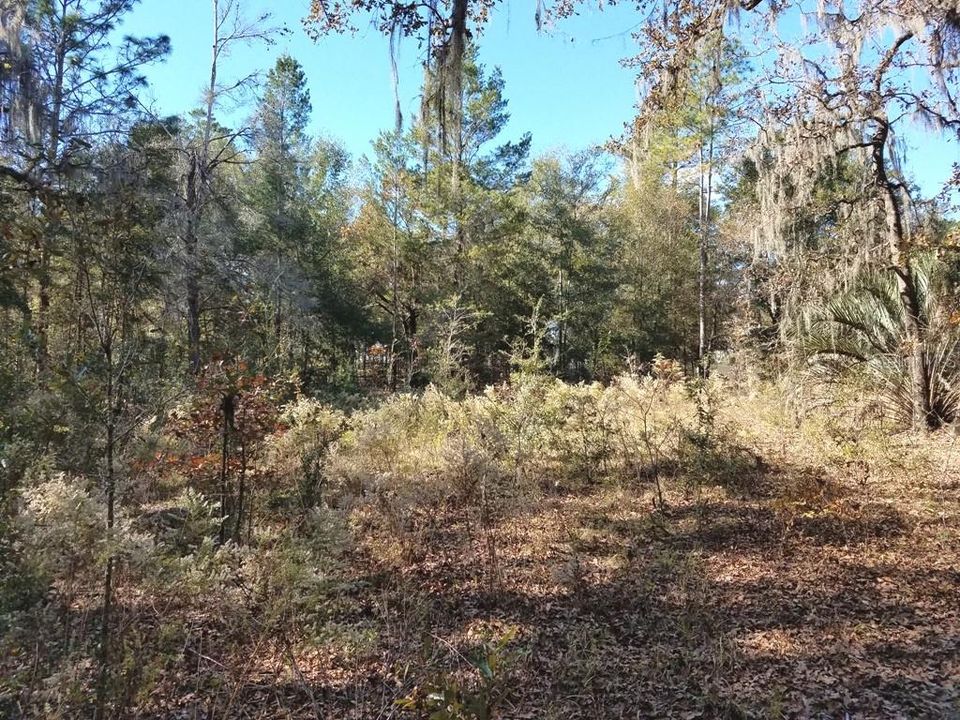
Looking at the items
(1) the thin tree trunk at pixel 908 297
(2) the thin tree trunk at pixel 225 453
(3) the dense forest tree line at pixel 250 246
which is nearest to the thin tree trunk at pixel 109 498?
(3) the dense forest tree line at pixel 250 246

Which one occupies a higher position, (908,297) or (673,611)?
(908,297)

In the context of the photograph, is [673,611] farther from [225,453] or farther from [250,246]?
[250,246]

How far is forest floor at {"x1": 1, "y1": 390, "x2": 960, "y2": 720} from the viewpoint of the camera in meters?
2.64

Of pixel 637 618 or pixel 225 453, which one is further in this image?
pixel 225 453

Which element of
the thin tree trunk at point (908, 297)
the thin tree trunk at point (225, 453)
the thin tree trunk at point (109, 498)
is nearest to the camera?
the thin tree trunk at point (109, 498)

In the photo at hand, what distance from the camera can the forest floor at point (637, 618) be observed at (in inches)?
104

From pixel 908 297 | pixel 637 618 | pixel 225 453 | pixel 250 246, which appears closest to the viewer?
pixel 637 618

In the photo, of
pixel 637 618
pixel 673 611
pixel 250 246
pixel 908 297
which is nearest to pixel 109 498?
pixel 637 618

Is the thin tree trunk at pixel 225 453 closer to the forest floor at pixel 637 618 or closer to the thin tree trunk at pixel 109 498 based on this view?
the forest floor at pixel 637 618

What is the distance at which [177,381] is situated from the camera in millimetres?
3438

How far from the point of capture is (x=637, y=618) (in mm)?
3320

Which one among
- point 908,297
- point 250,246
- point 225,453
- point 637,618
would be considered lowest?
point 637,618

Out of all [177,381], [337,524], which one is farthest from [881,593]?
[177,381]

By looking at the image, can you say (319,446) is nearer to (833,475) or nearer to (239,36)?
(833,475)
